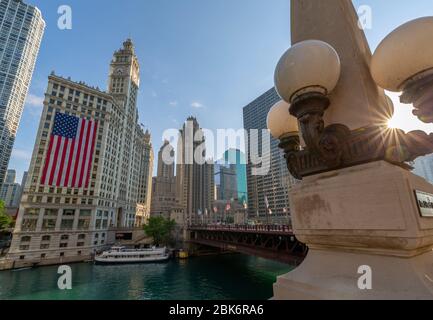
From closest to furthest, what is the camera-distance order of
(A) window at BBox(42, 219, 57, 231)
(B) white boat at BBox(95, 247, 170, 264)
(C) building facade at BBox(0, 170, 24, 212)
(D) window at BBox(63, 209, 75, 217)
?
(B) white boat at BBox(95, 247, 170, 264)
(A) window at BBox(42, 219, 57, 231)
(D) window at BBox(63, 209, 75, 217)
(C) building facade at BBox(0, 170, 24, 212)

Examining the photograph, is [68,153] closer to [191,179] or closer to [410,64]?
[410,64]

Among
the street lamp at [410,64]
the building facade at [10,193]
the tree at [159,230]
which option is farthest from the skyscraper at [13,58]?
the street lamp at [410,64]

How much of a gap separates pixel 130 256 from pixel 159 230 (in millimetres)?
10059

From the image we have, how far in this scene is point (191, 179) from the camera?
4599 inches

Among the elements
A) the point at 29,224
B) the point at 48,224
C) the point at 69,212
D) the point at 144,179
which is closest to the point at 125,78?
the point at 69,212

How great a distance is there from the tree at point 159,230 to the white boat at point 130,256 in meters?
7.09

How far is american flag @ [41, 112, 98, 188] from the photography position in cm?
3750

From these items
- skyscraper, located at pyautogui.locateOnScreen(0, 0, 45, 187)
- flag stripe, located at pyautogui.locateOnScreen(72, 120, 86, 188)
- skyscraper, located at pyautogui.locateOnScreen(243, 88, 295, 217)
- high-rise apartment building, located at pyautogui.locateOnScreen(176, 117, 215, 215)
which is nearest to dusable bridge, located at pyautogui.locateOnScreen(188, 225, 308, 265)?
flag stripe, located at pyautogui.locateOnScreen(72, 120, 86, 188)

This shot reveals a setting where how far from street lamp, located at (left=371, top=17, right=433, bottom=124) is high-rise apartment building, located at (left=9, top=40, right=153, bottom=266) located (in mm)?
47066

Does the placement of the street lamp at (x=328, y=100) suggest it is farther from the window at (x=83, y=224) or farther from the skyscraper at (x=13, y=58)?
the skyscraper at (x=13, y=58)

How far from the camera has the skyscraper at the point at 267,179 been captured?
306 feet

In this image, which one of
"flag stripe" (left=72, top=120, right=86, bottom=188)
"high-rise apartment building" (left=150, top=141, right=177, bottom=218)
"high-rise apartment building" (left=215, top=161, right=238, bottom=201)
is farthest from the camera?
"high-rise apartment building" (left=215, top=161, right=238, bottom=201)

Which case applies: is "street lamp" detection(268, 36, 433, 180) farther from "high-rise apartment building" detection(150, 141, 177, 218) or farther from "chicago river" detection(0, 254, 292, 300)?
"high-rise apartment building" detection(150, 141, 177, 218)

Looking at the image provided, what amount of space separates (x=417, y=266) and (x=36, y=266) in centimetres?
5135
